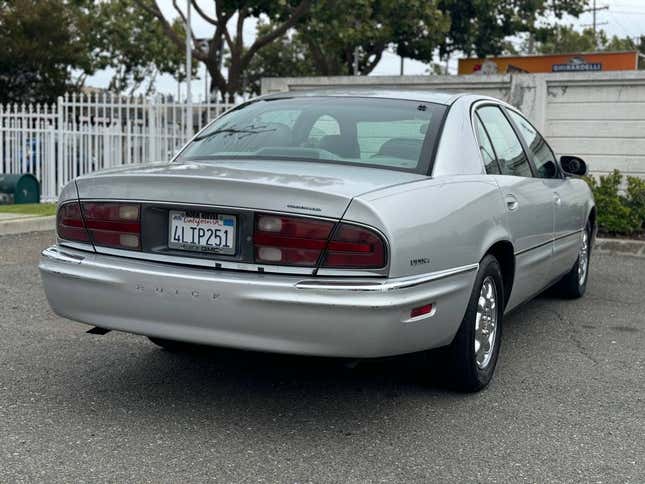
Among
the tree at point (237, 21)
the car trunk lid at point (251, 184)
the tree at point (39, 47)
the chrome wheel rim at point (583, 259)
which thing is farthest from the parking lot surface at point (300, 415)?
the tree at point (39, 47)

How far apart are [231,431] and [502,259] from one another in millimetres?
1800

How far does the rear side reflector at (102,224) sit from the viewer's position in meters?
3.80

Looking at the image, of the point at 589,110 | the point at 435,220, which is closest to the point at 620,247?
the point at 589,110

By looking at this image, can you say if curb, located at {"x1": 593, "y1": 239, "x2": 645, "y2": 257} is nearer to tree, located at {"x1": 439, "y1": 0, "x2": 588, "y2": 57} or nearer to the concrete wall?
the concrete wall

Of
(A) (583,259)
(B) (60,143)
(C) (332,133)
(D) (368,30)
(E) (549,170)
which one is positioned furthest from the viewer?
(D) (368,30)

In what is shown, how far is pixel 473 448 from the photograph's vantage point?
3.62 m

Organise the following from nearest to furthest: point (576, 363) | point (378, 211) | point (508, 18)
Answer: point (378, 211)
point (576, 363)
point (508, 18)

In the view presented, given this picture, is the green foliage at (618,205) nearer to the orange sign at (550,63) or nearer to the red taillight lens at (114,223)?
the red taillight lens at (114,223)

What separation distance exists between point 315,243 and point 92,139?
Answer: 466 inches

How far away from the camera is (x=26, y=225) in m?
10.2

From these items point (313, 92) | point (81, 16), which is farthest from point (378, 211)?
point (81, 16)

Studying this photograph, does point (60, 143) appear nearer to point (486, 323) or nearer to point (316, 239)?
point (486, 323)

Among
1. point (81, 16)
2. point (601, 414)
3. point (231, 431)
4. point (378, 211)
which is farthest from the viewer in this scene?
point (81, 16)

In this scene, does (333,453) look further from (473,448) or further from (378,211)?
(378,211)
